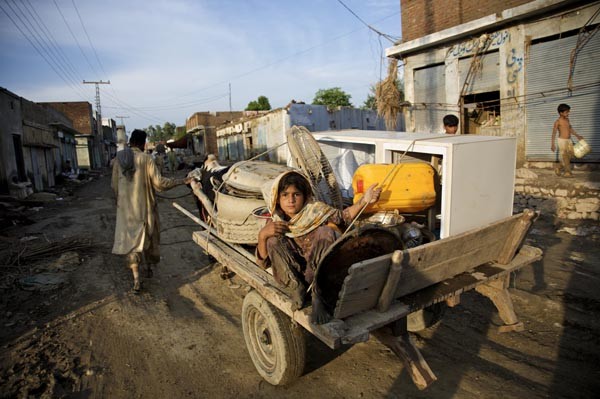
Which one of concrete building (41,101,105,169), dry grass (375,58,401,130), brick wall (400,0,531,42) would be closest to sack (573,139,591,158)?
brick wall (400,0,531,42)

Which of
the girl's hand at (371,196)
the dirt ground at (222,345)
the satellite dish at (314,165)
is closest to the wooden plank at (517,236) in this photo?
the dirt ground at (222,345)

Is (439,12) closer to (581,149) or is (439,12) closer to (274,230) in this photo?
(581,149)

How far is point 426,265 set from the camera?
7.36ft

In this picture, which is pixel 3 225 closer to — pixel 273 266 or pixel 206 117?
pixel 273 266

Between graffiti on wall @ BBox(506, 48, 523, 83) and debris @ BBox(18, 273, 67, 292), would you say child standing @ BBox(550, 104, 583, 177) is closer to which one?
graffiti on wall @ BBox(506, 48, 523, 83)

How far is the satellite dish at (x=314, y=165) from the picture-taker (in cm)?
342

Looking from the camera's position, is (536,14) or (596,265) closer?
(596,265)

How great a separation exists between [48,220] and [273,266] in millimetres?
9080

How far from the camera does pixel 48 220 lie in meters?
9.16

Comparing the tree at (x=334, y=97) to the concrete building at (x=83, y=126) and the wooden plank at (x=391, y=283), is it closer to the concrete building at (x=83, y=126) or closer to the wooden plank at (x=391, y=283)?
the concrete building at (x=83, y=126)

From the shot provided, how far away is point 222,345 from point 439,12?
10.6m

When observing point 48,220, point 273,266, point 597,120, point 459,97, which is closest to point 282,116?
point 459,97

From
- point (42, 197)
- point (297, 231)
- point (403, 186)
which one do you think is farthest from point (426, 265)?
point (42, 197)

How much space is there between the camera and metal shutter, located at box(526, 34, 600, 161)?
7.51 meters
